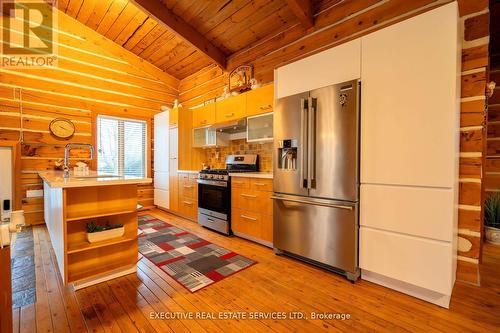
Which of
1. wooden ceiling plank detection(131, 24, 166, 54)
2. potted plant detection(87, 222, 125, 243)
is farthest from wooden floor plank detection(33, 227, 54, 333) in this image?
wooden ceiling plank detection(131, 24, 166, 54)

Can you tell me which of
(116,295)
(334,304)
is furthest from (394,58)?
(116,295)

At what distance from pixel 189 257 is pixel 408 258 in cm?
212

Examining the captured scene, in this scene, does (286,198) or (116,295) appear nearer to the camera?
(116,295)

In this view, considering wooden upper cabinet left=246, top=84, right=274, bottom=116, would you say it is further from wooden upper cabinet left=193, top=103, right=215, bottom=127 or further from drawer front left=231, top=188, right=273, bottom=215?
drawer front left=231, top=188, right=273, bottom=215

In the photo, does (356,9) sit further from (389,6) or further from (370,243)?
(370,243)

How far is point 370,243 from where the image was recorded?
6.72 ft

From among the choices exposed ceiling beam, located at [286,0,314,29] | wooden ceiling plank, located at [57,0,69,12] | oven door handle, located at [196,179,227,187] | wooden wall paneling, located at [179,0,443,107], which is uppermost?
wooden ceiling plank, located at [57,0,69,12]

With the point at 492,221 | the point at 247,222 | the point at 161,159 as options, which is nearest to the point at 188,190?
the point at 161,159

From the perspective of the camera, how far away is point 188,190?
420 centimetres

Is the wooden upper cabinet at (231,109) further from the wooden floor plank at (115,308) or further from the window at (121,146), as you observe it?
the wooden floor plank at (115,308)

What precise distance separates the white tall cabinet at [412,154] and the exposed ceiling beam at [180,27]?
109 inches

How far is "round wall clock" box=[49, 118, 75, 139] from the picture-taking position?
4059mm

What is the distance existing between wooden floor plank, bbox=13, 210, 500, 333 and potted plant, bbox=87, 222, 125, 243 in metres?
0.42

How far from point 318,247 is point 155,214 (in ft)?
11.7
